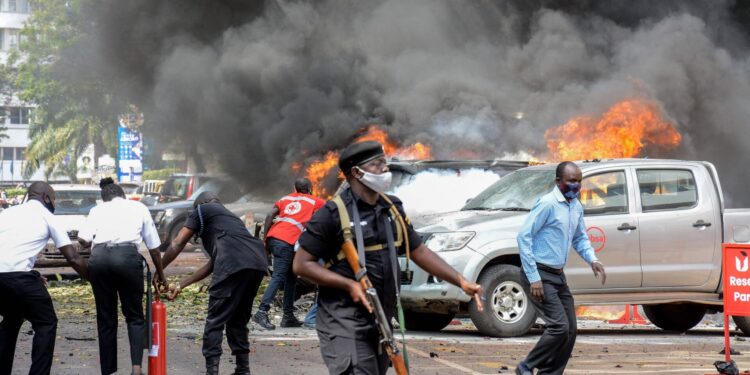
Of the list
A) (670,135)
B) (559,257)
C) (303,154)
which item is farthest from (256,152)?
(559,257)

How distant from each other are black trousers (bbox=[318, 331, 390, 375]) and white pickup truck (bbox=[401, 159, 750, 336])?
5.15 m

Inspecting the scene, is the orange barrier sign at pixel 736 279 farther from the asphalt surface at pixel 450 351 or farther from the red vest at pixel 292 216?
the red vest at pixel 292 216

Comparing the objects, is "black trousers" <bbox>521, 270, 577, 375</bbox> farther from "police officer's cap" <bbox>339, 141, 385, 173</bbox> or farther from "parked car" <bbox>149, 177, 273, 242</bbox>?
"parked car" <bbox>149, 177, 273, 242</bbox>

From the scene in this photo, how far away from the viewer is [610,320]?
42.8 feet

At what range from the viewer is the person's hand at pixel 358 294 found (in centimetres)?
488

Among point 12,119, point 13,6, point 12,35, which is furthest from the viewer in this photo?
point 13,6

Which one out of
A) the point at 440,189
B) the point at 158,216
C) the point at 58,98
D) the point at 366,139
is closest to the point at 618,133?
the point at 366,139

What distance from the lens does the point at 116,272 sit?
8.12m

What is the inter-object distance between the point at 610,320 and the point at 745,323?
2125 mm

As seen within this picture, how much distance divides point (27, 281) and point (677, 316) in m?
7.28

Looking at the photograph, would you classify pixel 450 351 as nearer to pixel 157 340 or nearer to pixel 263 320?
pixel 263 320

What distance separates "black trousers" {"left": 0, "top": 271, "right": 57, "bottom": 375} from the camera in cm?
741

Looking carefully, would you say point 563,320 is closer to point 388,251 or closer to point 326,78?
point 388,251

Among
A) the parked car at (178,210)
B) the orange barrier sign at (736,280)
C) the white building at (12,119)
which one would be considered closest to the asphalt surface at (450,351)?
the orange barrier sign at (736,280)
